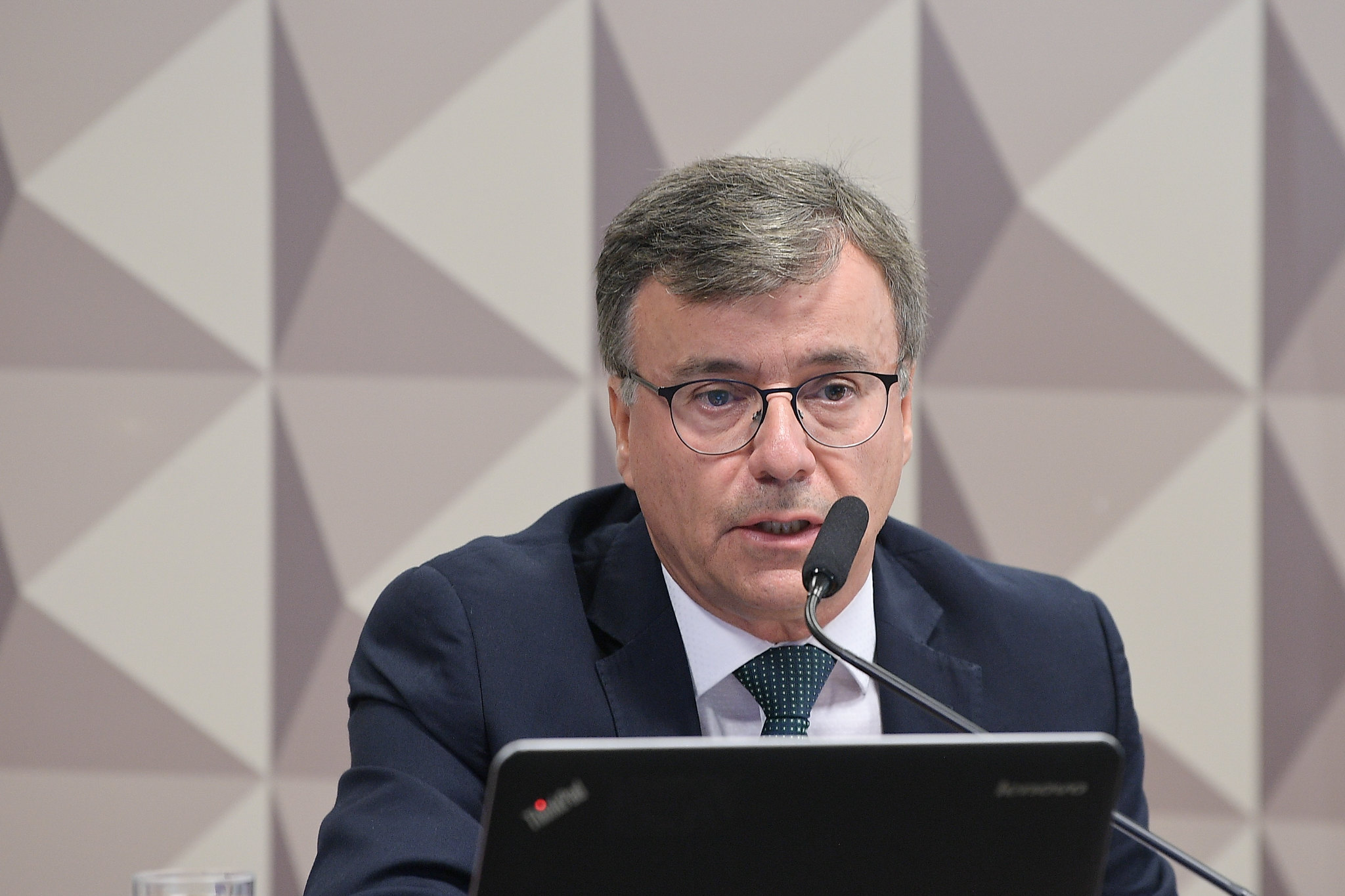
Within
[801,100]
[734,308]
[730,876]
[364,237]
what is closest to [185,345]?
[364,237]

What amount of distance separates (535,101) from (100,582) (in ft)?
4.35

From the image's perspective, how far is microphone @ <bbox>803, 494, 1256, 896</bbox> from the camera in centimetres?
113

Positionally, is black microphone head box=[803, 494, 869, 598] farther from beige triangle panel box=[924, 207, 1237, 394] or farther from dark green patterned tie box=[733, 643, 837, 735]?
beige triangle panel box=[924, 207, 1237, 394]

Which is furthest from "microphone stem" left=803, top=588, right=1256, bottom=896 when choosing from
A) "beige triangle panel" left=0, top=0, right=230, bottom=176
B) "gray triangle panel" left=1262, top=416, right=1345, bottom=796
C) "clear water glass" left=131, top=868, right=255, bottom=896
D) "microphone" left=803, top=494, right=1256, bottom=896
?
"beige triangle panel" left=0, top=0, right=230, bottom=176

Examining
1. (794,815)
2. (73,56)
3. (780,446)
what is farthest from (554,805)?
(73,56)

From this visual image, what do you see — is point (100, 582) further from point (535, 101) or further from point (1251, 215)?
point (1251, 215)

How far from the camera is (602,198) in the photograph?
275 centimetres

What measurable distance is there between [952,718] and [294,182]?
1984mm

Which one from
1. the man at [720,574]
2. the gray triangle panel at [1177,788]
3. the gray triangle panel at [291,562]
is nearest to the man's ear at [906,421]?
the man at [720,574]

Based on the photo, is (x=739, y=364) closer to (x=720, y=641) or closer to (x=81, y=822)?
(x=720, y=641)

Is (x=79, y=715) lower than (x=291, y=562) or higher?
lower

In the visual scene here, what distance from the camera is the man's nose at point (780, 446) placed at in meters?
1.57

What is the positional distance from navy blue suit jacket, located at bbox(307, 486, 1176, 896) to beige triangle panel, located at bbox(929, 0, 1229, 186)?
1146mm

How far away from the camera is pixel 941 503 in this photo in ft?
9.02
